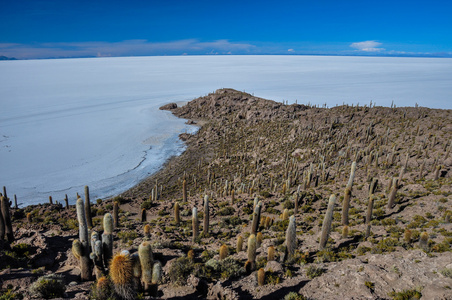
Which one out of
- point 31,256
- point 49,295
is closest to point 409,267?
point 49,295

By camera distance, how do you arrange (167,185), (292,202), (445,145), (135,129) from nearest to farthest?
(292,202) → (445,145) → (167,185) → (135,129)

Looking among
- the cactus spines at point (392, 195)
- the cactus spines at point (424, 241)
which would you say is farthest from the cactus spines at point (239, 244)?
the cactus spines at point (392, 195)

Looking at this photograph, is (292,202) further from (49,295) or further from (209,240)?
(49,295)

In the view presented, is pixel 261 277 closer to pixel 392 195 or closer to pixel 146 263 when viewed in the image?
pixel 146 263

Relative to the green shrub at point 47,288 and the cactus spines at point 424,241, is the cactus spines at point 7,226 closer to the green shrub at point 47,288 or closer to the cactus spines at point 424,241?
the green shrub at point 47,288

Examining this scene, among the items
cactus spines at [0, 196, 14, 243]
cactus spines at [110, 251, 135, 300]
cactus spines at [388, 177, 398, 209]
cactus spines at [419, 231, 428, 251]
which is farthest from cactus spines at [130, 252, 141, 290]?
cactus spines at [388, 177, 398, 209]

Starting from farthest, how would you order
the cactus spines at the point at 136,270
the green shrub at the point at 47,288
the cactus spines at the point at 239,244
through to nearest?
the cactus spines at the point at 239,244 → the cactus spines at the point at 136,270 → the green shrub at the point at 47,288
